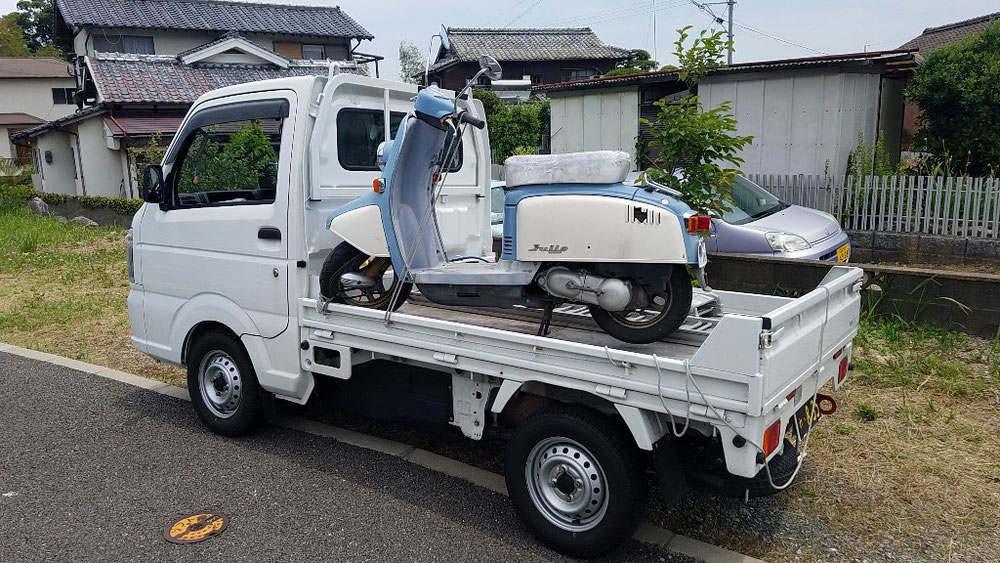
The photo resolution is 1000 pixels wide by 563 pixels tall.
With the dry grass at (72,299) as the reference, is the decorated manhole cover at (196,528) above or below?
below

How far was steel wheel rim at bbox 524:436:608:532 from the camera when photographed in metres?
3.36

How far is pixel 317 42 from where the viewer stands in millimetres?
31578

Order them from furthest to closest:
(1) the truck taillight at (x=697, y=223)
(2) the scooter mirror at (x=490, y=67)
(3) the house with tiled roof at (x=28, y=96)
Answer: (3) the house with tiled roof at (x=28, y=96), (2) the scooter mirror at (x=490, y=67), (1) the truck taillight at (x=697, y=223)

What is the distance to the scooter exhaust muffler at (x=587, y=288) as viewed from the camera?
3.50 meters

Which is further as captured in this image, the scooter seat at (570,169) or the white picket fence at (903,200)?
the white picket fence at (903,200)

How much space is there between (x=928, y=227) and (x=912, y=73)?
274 centimetres

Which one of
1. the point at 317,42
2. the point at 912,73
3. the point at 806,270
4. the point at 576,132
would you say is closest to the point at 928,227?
the point at 912,73

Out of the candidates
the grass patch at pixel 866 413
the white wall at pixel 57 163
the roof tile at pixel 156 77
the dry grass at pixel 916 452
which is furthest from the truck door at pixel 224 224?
the white wall at pixel 57 163

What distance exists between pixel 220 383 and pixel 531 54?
31651 millimetres

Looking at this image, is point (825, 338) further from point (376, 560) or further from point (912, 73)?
point (912, 73)

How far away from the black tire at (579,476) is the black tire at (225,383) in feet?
6.69

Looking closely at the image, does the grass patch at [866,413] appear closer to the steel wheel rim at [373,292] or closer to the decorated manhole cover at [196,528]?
the steel wheel rim at [373,292]

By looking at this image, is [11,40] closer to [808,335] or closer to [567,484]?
[567,484]

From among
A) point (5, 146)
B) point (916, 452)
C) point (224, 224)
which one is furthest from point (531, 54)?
point (916, 452)
